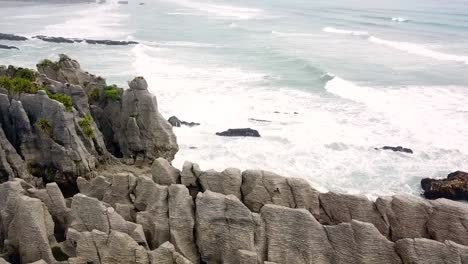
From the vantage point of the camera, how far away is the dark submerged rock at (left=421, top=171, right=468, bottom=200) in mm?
35719

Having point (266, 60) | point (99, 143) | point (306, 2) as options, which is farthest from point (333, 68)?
point (306, 2)

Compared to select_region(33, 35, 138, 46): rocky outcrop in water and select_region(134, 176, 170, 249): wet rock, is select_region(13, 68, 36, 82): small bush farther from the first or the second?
select_region(33, 35, 138, 46): rocky outcrop in water

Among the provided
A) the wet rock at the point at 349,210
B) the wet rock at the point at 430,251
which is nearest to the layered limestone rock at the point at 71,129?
the wet rock at the point at 349,210

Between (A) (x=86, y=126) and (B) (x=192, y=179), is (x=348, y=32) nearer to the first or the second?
(A) (x=86, y=126)

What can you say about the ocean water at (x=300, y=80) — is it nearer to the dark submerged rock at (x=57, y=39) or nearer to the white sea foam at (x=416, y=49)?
the white sea foam at (x=416, y=49)

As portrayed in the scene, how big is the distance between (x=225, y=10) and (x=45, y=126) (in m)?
130

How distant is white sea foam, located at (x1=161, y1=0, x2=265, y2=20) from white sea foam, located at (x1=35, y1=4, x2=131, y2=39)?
24.3 metres

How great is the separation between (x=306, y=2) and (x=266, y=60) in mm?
105687

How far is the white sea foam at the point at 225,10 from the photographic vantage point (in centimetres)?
13981

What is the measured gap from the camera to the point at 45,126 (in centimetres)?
2609

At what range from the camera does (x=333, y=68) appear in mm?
75812

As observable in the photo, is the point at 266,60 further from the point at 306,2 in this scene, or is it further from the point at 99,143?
the point at 306,2

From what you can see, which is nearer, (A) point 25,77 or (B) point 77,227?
(B) point 77,227

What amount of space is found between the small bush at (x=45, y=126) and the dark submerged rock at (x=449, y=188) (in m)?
24.4
